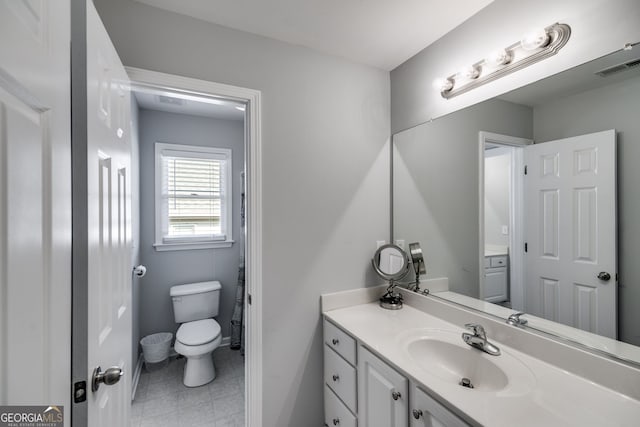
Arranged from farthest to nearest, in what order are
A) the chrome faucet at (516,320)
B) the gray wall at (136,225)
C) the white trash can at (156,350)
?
the white trash can at (156,350) < the gray wall at (136,225) < the chrome faucet at (516,320)

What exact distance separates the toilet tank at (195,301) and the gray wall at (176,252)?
15cm

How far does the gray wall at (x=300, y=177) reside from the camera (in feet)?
4.99

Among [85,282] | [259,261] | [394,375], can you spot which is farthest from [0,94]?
[394,375]

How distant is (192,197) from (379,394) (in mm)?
2554

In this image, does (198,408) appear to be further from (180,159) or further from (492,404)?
(180,159)

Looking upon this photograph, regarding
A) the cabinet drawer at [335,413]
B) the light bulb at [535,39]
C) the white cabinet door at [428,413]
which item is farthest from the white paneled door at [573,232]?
the cabinet drawer at [335,413]

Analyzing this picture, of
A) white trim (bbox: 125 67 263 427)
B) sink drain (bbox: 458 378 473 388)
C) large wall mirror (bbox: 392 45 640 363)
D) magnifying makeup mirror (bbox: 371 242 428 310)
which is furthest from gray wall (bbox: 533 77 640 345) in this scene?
white trim (bbox: 125 67 263 427)

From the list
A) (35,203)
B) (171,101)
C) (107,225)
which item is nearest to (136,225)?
(171,101)

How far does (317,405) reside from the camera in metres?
1.74

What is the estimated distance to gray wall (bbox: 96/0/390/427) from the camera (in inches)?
59.9

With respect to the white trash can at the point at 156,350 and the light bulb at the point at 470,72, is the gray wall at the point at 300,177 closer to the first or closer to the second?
the light bulb at the point at 470,72

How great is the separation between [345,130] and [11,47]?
5.11 feet

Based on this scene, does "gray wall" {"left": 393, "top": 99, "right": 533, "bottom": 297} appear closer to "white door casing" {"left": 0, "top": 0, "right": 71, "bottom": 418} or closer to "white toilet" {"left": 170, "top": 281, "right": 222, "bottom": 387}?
"white door casing" {"left": 0, "top": 0, "right": 71, "bottom": 418}

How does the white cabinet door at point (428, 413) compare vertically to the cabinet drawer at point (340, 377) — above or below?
above
